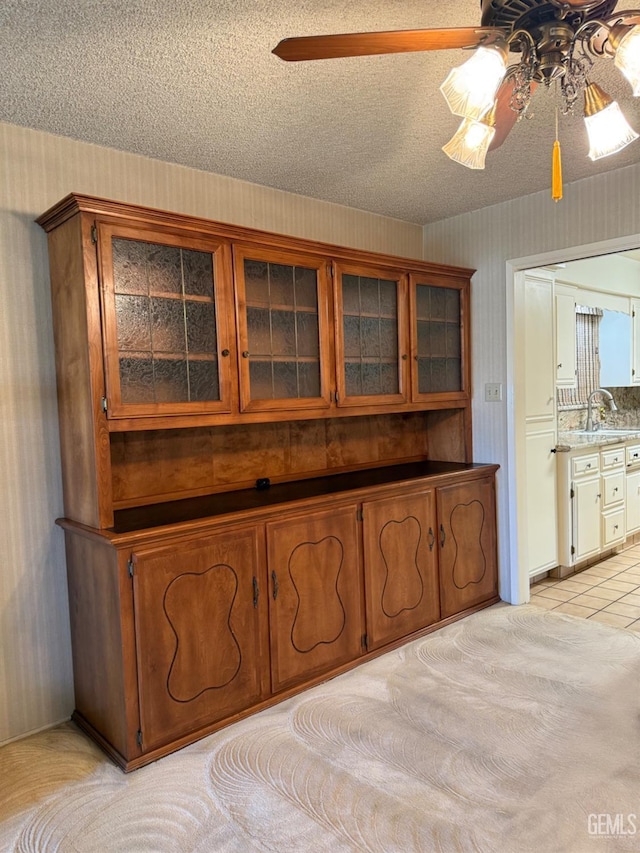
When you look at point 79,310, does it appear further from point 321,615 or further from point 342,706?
point 342,706

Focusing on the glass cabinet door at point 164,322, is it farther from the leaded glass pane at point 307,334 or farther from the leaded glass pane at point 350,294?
the leaded glass pane at point 350,294

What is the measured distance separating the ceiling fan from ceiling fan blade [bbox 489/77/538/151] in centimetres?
3

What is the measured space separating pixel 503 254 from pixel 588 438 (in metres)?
1.71

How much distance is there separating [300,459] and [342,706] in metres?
1.28

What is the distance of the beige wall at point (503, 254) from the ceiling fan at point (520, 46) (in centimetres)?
176

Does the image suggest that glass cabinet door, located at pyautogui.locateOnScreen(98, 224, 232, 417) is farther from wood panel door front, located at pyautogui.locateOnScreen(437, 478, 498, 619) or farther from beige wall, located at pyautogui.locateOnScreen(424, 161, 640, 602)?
beige wall, located at pyautogui.locateOnScreen(424, 161, 640, 602)

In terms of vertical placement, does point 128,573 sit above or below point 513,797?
above

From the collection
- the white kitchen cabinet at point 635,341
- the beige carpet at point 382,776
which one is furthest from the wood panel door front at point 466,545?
the white kitchen cabinet at point 635,341

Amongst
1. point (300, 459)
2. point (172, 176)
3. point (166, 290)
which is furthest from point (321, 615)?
point (172, 176)

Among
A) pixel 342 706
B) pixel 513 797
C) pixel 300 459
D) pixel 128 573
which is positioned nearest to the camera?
pixel 513 797

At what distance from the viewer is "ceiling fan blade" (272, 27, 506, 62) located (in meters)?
1.23

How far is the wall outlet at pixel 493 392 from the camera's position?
352cm

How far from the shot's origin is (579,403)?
491cm

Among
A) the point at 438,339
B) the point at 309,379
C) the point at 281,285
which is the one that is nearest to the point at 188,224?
the point at 281,285
